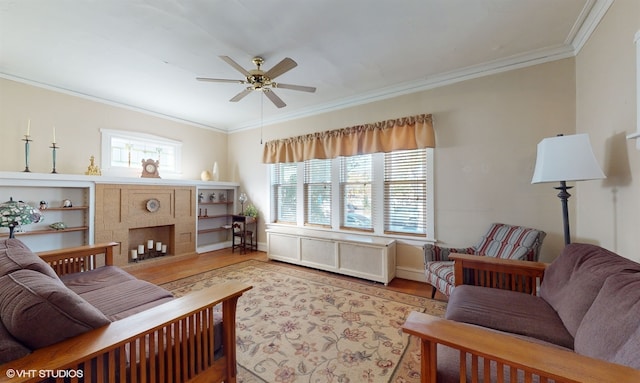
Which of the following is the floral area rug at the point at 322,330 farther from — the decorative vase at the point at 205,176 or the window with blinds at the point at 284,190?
the decorative vase at the point at 205,176

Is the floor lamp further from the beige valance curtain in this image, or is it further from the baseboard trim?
the baseboard trim

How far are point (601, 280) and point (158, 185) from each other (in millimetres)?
5108

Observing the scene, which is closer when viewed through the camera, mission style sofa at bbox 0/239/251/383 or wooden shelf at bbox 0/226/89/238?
mission style sofa at bbox 0/239/251/383

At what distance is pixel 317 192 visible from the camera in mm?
4309

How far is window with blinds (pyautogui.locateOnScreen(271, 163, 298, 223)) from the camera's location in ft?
15.3

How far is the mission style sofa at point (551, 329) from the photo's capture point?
2.73 ft

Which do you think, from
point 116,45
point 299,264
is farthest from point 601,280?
point 116,45

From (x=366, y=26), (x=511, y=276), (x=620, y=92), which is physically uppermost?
(x=366, y=26)

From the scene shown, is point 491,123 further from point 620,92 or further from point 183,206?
point 183,206

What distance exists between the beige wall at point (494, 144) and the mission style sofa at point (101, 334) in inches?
106

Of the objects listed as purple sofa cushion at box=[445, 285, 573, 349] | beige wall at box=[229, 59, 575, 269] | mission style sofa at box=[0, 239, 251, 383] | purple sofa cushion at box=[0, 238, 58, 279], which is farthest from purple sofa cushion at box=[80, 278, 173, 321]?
beige wall at box=[229, 59, 575, 269]

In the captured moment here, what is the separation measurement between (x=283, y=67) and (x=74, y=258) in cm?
258

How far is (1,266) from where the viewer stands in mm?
1183

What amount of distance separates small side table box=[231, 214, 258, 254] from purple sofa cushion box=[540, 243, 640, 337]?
439 centimetres
